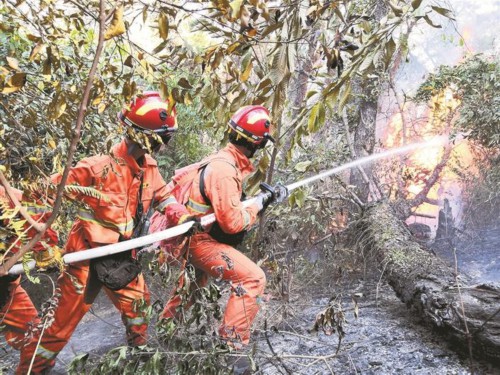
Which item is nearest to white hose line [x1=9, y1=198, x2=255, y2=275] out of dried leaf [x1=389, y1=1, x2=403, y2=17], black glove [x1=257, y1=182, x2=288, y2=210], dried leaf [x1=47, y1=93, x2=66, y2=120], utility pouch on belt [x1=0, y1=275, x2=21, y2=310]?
utility pouch on belt [x1=0, y1=275, x2=21, y2=310]

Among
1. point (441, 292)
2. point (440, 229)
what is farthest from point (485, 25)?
point (441, 292)

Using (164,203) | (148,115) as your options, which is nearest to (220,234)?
(164,203)

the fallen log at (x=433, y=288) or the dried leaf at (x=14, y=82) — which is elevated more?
the dried leaf at (x=14, y=82)

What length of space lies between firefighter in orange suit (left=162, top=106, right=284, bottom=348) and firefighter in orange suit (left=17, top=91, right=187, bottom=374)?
0.32m

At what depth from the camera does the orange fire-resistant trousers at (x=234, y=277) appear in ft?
10.5

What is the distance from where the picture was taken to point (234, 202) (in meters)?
3.27

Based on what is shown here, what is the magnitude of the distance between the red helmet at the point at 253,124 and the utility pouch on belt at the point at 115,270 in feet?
4.42

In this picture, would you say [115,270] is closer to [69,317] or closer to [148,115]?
[69,317]

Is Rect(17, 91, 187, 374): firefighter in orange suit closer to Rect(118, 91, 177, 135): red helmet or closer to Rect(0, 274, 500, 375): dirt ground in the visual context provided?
Rect(118, 91, 177, 135): red helmet

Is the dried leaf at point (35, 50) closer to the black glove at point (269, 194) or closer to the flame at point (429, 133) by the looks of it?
the black glove at point (269, 194)

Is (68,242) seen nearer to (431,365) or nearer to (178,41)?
(178,41)

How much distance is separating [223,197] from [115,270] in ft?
3.13

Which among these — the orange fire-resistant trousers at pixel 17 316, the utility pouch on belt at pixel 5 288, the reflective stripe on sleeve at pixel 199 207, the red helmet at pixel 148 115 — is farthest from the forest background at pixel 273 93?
the orange fire-resistant trousers at pixel 17 316

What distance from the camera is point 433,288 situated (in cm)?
349
